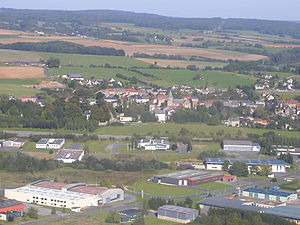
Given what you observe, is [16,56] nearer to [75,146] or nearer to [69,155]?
[75,146]

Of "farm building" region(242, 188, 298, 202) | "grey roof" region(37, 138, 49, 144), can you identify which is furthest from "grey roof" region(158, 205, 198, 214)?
"grey roof" region(37, 138, 49, 144)

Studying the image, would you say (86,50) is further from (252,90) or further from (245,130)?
(245,130)

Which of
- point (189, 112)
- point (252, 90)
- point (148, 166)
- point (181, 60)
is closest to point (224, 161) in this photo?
point (148, 166)

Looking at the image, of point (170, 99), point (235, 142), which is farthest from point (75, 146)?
point (170, 99)

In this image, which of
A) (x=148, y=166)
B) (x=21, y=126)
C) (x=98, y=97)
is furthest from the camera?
(x=98, y=97)

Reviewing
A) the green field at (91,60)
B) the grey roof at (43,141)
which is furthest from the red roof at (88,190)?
the green field at (91,60)

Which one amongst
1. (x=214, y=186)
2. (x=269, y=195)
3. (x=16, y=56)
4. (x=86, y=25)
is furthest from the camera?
(x=86, y=25)
